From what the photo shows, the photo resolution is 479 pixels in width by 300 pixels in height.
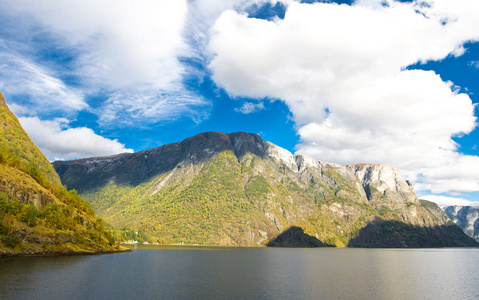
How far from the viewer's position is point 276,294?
67.0 meters

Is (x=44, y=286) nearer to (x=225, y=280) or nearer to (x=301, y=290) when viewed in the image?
(x=225, y=280)

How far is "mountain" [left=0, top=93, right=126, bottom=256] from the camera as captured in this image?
108562mm

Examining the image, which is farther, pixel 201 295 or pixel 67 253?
pixel 67 253

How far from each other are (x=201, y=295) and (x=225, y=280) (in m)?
21.3

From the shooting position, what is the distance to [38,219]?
120750 millimetres

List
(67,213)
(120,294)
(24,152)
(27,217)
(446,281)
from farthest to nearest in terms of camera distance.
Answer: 1. (24,152)
2. (67,213)
3. (27,217)
4. (446,281)
5. (120,294)

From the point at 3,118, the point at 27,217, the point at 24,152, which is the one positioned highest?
the point at 3,118

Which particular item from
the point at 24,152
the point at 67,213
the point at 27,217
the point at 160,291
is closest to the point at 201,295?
the point at 160,291

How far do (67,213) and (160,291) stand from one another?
92.8m

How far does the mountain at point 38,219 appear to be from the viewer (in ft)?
356

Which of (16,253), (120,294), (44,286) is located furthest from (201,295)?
(16,253)

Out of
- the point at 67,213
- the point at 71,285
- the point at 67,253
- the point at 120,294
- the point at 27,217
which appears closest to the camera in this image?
the point at 120,294

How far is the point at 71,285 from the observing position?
65.7 m

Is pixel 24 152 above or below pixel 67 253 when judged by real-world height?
above
